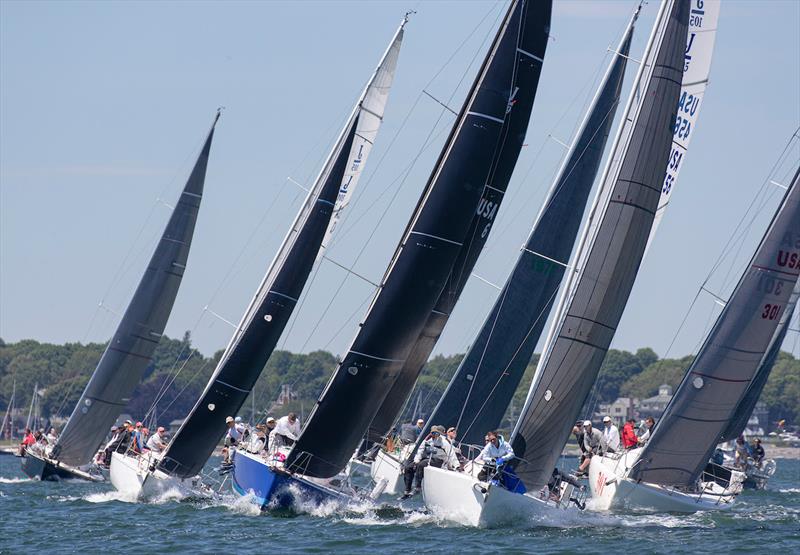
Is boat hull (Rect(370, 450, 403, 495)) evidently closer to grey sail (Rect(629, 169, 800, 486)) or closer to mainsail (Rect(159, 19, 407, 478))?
mainsail (Rect(159, 19, 407, 478))

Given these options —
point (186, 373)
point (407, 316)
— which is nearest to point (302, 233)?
point (407, 316)

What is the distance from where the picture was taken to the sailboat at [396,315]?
24469 millimetres

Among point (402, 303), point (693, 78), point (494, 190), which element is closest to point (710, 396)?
point (494, 190)

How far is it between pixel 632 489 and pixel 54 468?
1574cm

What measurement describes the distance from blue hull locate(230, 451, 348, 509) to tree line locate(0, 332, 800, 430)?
320ft

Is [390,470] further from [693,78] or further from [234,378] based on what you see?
[693,78]

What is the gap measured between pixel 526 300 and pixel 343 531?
31.3 feet

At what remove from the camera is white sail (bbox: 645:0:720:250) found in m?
A: 31.0

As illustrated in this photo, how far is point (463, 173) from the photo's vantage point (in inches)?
969

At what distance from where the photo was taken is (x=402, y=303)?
24.4m

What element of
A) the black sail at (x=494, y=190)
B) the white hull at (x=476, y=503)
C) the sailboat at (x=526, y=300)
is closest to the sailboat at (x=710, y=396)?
the sailboat at (x=526, y=300)

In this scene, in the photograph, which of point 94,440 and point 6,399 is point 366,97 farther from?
point 6,399

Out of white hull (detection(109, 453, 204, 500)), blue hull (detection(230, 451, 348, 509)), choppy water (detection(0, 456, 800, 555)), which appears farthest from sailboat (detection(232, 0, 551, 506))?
white hull (detection(109, 453, 204, 500))

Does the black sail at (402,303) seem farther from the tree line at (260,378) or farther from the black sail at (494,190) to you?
the tree line at (260,378)
